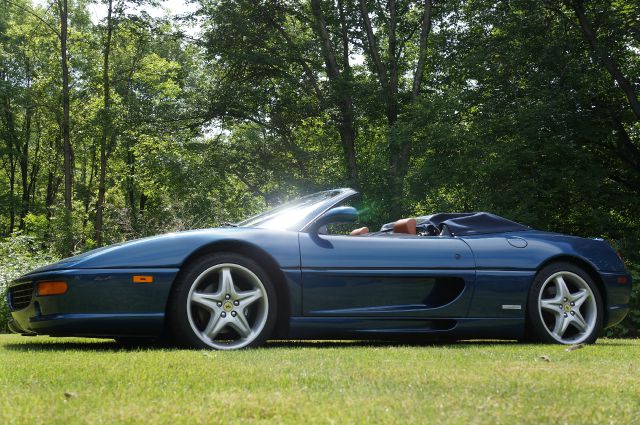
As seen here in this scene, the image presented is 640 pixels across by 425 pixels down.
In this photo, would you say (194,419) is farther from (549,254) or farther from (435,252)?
(549,254)

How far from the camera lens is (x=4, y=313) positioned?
32.7 ft

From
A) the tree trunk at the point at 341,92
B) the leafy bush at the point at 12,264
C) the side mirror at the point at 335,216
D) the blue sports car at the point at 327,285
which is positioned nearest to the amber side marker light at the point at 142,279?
the blue sports car at the point at 327,285

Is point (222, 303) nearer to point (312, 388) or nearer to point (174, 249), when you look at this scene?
point (174, 249)

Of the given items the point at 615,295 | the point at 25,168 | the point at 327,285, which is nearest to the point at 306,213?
the point at 327,285

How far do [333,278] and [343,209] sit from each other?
0.54 meters

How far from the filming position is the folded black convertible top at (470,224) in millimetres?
6008

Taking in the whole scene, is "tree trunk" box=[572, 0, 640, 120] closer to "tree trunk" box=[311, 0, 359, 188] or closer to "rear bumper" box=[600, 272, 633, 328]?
"tree trunk" box=[311, 0, 359, 188]

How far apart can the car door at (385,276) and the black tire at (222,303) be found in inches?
12.6

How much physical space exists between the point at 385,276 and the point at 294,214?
0.85 meters

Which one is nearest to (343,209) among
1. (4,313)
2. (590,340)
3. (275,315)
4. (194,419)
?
(275,315)

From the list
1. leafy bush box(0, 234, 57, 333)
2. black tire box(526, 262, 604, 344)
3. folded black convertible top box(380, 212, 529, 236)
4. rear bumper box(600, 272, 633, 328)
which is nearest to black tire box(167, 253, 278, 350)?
folded black convertible top box(380, 212, 529, 236)

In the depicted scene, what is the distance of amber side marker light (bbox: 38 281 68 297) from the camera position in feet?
15.0

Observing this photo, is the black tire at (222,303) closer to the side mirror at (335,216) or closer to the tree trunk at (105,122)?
the side mirror at (335,216)

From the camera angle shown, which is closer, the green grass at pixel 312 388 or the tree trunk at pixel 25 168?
the green grass at pixel 312 388
